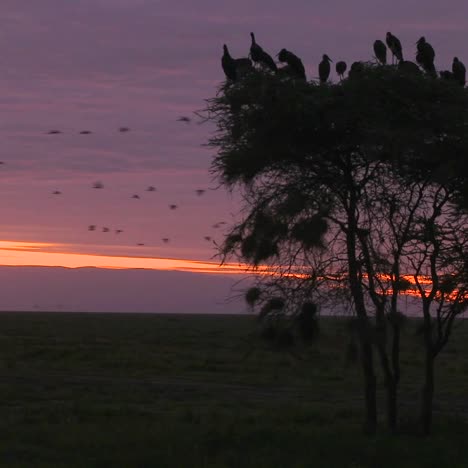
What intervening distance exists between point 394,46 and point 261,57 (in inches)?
91.4

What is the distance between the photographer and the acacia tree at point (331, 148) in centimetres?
1641

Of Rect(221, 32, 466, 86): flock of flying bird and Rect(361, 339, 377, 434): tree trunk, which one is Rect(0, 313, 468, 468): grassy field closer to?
Rect(361, 339, 377, 434): tree trunk

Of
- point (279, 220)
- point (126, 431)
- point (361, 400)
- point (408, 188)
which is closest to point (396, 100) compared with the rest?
point (408, 188)

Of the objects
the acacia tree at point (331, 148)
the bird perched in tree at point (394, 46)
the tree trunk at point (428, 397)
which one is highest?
the bird perched in tree at point (394, 46)

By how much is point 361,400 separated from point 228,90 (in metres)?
12.4

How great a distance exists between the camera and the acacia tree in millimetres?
16406

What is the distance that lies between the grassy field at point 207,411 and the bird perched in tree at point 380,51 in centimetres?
463

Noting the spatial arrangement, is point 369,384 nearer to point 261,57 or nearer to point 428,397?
point 428,397

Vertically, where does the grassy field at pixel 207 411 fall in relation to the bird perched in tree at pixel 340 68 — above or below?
below

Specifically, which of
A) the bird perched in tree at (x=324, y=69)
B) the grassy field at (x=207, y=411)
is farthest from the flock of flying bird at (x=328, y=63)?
the grassy field at (x=207, y=411)

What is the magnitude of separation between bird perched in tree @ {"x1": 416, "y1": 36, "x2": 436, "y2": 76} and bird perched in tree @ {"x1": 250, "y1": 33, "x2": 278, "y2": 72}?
8.24 ft

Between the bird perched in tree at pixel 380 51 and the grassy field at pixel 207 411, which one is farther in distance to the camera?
the bird perched in tree at pixel 380 51

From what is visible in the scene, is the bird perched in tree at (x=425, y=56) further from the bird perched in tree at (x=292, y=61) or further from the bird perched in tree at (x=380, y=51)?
the bird perched in tree at (x=292, y=61)

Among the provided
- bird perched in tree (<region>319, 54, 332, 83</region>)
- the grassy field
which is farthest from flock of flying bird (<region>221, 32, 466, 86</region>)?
the grassy field
